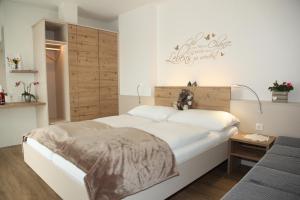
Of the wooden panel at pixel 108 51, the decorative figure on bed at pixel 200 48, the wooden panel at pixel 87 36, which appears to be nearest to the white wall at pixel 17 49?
the wooden panel at pixel 87 36

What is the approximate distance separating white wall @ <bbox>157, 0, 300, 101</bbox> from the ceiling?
2.19 ft

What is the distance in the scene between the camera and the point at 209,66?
3.25 m

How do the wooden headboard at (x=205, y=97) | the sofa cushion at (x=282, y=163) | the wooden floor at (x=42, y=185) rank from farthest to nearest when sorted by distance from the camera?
1. the wooden headboard at (x=205, y=97)
2. the wooden floor at (x=42, y=185)
3. the sofa cushion at (x=282, y=163)

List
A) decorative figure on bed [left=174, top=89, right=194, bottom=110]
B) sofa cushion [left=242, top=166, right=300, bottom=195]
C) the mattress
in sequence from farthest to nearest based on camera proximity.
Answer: decorative figure on bed [left=174, top=89, right=194, bottom=110], the mattress, sofa cushion [left=242, top=166, right=300, bottom=195]

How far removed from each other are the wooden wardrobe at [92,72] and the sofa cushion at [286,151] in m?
3.21

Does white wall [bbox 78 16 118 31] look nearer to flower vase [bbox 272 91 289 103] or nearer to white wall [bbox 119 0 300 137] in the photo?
white wall [bbox 119 0 300 137]

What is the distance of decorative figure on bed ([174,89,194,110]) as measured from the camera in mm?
3258

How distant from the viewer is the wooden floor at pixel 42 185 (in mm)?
2174

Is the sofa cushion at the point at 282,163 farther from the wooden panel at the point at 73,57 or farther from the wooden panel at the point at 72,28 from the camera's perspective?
the wooden panel at the point at 72,28

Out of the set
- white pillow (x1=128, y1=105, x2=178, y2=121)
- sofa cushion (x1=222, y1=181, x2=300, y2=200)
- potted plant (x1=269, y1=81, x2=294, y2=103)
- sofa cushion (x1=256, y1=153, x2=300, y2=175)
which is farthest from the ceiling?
sofa cushion (x1=222, y1=181, x2=300, y2=200)

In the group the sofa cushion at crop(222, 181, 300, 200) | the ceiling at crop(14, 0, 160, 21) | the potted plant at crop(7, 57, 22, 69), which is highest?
the ceiling at crop(14, 0, 160, 21)

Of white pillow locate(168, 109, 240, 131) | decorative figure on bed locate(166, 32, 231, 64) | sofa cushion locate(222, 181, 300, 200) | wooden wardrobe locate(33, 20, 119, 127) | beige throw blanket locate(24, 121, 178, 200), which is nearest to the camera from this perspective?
sofa cushion locate(222, 181, 300, 200)

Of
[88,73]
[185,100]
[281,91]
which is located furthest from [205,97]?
[88,73]

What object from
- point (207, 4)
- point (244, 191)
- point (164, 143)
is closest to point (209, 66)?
point (207, 4)
